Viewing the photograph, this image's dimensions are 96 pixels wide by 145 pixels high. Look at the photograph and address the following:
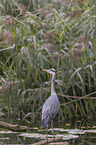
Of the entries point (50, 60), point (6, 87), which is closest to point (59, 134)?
point (6, 87)

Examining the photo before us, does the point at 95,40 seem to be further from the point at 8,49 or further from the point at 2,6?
the point at 2,6

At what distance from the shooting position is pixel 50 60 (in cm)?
781

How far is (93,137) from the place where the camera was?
16.6 ft

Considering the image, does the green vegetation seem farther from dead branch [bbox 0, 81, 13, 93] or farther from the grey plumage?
the grey plumage

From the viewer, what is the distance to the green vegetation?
7215mm

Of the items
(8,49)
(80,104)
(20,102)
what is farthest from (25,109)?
(8,49)

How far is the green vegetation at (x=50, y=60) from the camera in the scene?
284 inches

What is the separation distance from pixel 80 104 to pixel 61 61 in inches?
45.9

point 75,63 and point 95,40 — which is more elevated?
point 95,40

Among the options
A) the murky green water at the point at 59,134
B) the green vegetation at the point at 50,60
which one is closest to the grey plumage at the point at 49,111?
the murky green water at the point at 59,134

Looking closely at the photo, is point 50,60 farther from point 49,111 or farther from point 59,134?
point 49,111

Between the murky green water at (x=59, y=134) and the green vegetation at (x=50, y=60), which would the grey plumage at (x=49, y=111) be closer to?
the murky green water at (x=59, y=134)

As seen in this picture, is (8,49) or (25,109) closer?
(25,109)

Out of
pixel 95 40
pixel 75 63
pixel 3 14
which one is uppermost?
pixel 3 14
